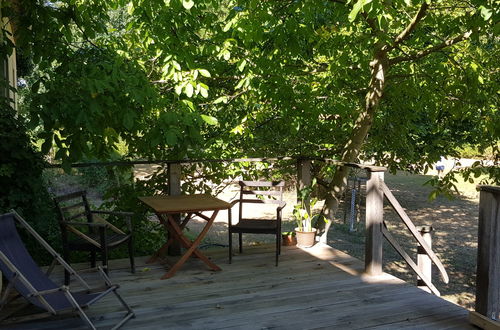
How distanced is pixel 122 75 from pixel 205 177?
2410 millimetres

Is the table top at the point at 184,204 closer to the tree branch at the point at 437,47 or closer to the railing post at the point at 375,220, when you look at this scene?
the railing post at the point at 375,220

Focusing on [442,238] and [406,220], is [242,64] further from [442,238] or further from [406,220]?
[442,238]

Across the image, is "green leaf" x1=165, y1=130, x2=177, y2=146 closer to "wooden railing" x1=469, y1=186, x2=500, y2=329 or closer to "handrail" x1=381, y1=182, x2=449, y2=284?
"handrail" x1=381, y1=182, x2=449, y2=284

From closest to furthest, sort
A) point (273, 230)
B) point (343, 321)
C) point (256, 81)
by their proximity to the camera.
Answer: point (343, 321)
point (273, 230)
point (256, 81)

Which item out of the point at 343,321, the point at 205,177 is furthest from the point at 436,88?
the point at 343,321

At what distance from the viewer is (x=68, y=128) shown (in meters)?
3.94

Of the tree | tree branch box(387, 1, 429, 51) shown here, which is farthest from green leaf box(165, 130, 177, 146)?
tree branch box(387, 1, 429, 51)

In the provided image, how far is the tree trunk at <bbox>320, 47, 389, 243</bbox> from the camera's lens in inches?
247

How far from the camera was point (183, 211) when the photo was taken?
14.2 ft

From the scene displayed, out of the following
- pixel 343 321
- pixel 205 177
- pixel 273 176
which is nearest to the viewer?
pixel 343 321

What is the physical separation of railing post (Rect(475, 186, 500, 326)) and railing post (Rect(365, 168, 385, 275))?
1210mm

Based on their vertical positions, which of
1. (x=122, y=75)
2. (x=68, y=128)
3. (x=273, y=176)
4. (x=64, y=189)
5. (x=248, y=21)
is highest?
(x=248, y=21)

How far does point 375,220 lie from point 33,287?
2.82 meters

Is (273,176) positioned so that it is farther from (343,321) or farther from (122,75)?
(343,321)
